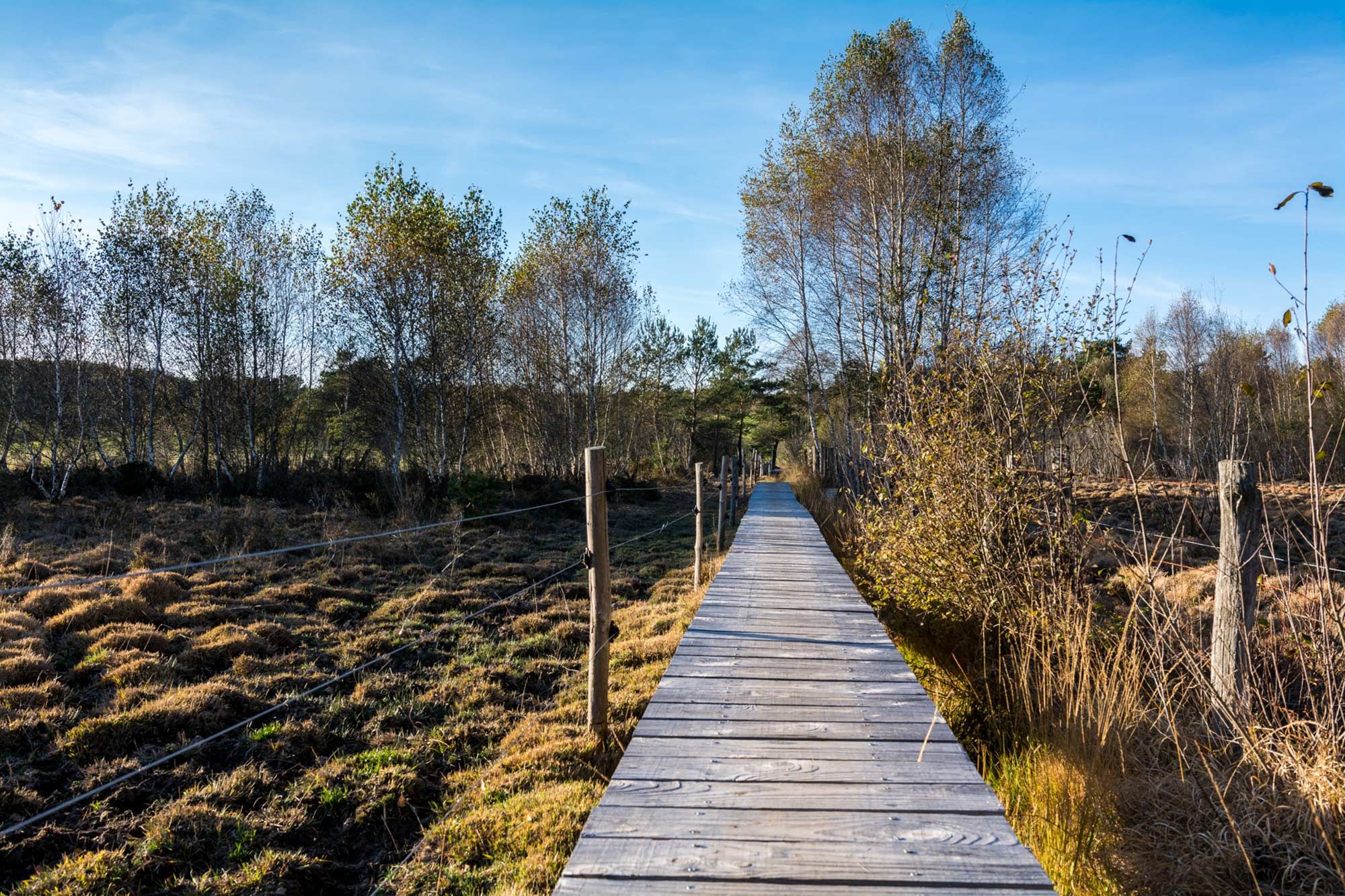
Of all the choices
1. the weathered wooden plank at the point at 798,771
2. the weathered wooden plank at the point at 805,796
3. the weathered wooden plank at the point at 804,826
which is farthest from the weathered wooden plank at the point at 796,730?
the weathered wooden plank at the point at 804,826

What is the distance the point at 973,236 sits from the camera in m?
14.5

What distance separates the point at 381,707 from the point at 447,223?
14285 mm

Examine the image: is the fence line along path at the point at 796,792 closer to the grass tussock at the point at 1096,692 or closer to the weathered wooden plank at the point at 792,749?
the weathered wooden plank at the point at 792,749

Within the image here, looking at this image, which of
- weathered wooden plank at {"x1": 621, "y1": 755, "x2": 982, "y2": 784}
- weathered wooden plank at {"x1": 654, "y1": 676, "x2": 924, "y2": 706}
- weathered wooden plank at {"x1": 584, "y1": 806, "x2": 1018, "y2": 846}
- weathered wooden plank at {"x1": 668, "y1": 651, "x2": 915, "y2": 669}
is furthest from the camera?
weathered wooden plank at {"x1": 668, "y1": 651, "x2": 915, "y2": 669}

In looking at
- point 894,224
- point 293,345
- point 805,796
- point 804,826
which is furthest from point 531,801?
point 293,345

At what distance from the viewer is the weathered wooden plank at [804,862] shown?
6.36ft

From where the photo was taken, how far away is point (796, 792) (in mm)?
2424

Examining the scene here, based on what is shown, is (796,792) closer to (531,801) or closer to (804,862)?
(804,862)

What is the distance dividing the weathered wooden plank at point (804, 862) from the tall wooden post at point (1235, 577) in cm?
152

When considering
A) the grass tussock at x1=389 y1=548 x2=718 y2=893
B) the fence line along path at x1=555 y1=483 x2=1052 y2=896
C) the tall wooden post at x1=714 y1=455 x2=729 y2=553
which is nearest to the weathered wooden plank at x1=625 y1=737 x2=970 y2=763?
the fence line along path at x1=555 y1=483 x2=1052 y2=896

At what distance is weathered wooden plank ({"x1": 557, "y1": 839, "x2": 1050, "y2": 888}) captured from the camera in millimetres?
1938

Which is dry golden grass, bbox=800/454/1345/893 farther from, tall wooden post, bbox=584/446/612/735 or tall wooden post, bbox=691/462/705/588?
tall wooden post, bbox=691/462/705/588

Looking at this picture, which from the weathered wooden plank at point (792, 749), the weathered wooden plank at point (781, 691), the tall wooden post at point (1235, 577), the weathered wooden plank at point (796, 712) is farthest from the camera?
the weathered wooden plank at point (781, 691)

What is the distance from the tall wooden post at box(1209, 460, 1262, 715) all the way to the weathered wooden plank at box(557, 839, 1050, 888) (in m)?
1.52
